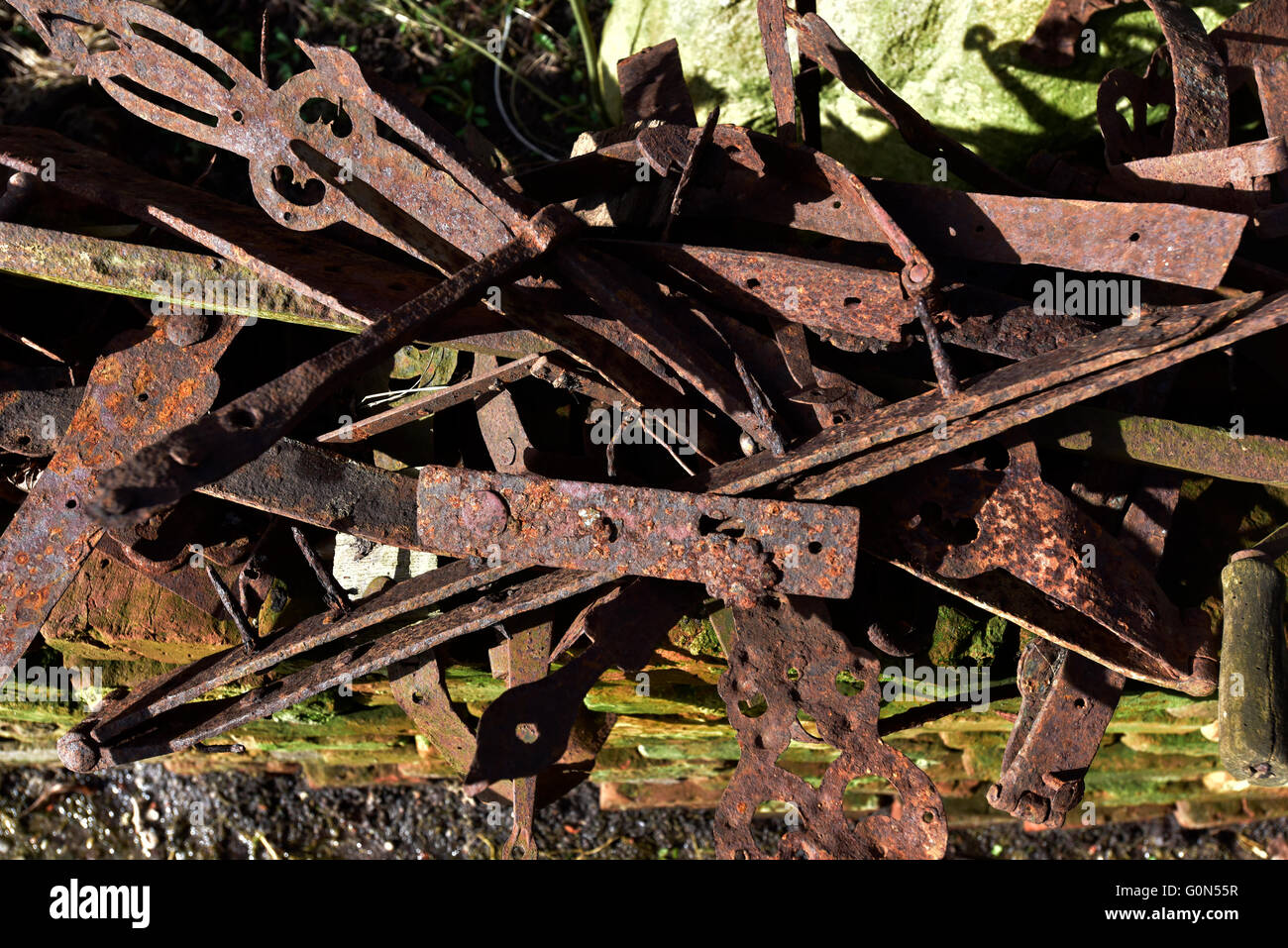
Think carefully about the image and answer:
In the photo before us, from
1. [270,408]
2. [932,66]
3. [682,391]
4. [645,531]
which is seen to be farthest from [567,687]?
[932,66]

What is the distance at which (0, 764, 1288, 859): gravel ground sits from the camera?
13.9 feet

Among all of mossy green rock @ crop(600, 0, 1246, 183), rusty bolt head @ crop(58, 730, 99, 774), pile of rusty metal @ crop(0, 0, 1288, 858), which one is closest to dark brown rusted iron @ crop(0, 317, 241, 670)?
pile of rusty metal @ crop(0, 0, 1288, 858)

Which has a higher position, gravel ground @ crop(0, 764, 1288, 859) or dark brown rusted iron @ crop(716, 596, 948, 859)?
dark brown rusted iron @ crop(716, 596, 948, 859)

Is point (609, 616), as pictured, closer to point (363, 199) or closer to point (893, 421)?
point (893, 421)

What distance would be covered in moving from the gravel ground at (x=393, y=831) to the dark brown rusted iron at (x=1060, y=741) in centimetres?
198

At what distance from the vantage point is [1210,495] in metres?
2.59

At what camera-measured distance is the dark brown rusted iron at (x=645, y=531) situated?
205 centimetres

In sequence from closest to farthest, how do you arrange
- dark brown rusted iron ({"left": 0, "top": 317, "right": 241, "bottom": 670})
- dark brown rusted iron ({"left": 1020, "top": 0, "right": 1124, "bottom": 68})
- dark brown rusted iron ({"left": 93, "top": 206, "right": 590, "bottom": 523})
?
dark brown rusted iron ({"left": 93, "top": 206, "right": 590, "bottom": 523})
dark brown rusted iron ({"left": 0, "top": 317, "right": 241, "bottom": 670})
dark brown rusted iron ({"left": 1020, "top": 0, "right": 1124, "bottom": 68})

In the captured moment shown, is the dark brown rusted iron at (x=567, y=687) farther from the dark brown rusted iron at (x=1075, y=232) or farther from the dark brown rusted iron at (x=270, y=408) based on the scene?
the dark brown rusted iron at (x=1075, y=232)

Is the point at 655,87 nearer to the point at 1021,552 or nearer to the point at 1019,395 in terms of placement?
the point at 1019,395

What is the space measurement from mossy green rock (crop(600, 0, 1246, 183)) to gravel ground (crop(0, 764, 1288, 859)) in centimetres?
301

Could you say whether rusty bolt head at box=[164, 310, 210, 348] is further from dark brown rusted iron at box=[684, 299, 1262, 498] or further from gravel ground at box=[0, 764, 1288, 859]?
gravel ground at box=[0, 764, 1288, 859]

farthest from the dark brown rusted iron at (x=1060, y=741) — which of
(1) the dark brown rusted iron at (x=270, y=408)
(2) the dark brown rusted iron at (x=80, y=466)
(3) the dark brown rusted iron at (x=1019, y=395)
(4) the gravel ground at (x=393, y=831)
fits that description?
(2) the dark brown rusted iron at (x=80, y=466)

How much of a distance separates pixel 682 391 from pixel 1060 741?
1367 mm
